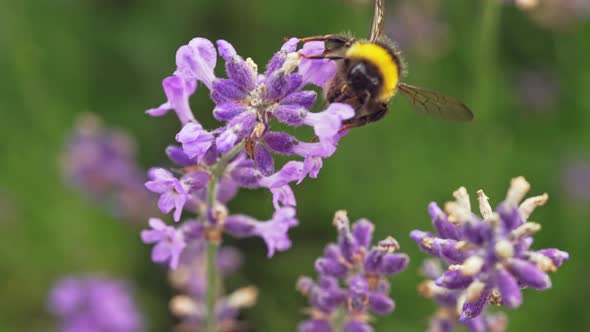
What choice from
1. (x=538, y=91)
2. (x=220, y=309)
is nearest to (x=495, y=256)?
(x=220, y=309)

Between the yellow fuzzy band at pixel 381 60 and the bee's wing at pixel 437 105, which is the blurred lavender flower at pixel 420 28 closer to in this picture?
the bee's wing at pixel 437 105

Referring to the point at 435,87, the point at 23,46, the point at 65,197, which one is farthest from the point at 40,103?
the point at 435,87

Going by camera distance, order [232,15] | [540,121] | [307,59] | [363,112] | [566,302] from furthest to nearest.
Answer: [232,15] < [540,121] < [566,302] < [363,112] < [307,59]

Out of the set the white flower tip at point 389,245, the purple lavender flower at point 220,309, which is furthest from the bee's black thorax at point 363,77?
the purple lavender flower at point 220,309

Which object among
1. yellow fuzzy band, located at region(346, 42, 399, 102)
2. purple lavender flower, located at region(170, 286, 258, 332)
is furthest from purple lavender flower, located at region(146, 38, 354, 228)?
purple lavender flower, located at region(170, 286, 258, 332)

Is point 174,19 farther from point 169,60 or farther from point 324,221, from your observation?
point 324,221

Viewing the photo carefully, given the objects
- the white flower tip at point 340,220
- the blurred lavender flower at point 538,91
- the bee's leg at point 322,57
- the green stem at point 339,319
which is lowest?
the green stem at point 339,319

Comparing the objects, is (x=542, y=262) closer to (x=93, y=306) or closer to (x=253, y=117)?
(x=253, y=117)
